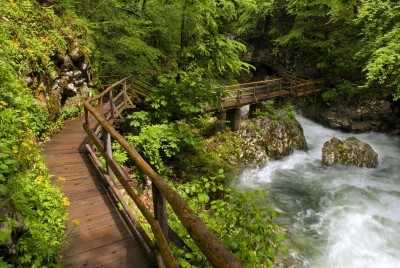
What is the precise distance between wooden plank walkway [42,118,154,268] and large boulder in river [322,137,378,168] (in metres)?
12.7

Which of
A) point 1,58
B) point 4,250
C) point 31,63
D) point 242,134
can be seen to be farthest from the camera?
point 242,134

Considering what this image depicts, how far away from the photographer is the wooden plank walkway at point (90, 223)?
327 cm

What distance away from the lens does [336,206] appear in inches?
424

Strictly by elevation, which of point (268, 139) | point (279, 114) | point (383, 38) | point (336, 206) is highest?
point (383, 38)

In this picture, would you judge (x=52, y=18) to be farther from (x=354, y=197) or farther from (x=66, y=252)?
(x=354, y=197)

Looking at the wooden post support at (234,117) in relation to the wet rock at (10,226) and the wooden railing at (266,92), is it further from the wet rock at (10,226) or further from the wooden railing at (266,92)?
the wet rock at (10,226)

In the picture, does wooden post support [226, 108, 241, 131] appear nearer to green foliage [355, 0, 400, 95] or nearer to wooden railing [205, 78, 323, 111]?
wooden railing [205, 78, 323, 111]

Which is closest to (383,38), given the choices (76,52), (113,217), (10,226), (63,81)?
(76,52)

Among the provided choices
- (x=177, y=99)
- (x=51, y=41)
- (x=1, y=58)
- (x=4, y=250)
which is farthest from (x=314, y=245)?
(x=51, y=41)

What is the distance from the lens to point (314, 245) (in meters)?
8.51

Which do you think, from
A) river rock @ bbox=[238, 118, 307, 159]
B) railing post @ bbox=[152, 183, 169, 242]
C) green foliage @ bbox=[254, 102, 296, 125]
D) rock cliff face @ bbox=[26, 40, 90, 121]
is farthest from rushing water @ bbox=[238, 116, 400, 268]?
rock cliff face @ bbox=[26, 40, 90, 121]

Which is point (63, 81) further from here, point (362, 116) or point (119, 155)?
point (362, 116)

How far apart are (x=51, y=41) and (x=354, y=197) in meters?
12.9

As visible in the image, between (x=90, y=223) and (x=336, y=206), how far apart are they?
32.6ft
